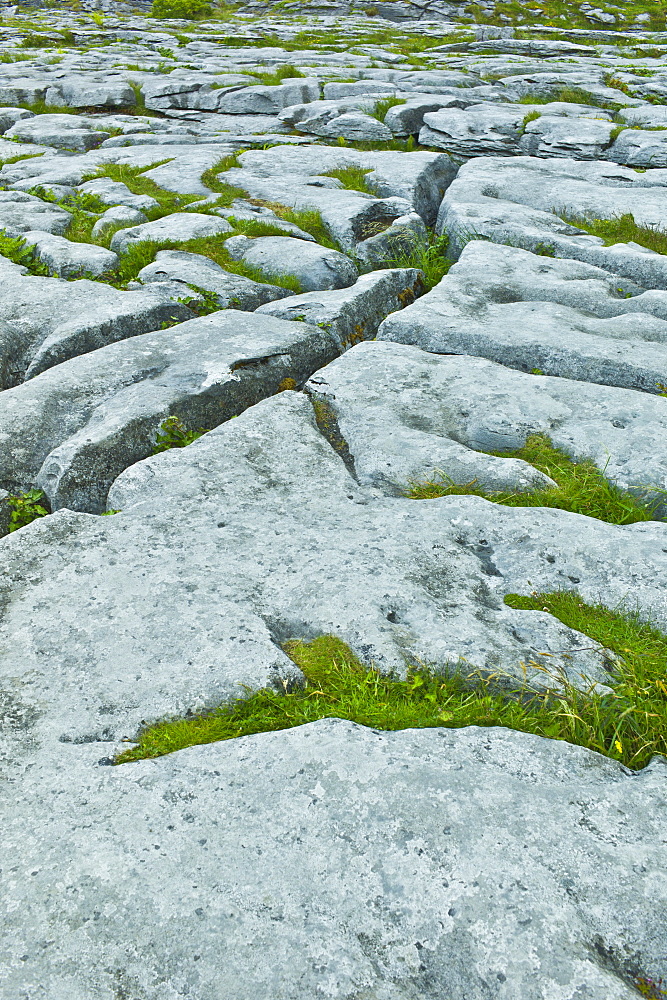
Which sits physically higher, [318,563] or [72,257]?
[72,257]

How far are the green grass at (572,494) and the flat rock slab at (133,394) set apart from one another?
249 cm

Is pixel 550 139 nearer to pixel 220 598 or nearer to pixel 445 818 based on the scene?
pixel 220 598

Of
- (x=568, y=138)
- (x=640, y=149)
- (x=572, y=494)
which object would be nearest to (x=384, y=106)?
(x=568, y=138)

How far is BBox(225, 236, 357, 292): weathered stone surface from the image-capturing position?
32.7 feet

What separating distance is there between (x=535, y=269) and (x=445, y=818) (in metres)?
8.07

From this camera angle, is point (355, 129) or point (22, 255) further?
point (355, 129)

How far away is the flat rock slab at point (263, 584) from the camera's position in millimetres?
4043

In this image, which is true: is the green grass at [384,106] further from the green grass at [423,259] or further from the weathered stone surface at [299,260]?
the weathered stone surface at [299,260]

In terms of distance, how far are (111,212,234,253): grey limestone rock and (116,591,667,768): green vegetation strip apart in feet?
27.9

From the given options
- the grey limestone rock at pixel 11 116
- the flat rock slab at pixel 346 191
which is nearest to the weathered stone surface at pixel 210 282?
the flat rock slab at pixel 346 191

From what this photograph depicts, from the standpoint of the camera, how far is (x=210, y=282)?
9.44 meters

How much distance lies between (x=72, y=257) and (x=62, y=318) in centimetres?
227

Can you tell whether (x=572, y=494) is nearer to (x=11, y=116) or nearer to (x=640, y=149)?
(x=640, y=149)

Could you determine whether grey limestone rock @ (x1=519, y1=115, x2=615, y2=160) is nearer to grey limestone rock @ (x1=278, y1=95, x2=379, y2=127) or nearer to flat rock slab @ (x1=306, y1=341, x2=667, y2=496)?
grey limestone rock @ (x1=278, y1=95, x2=379, y2=127)
